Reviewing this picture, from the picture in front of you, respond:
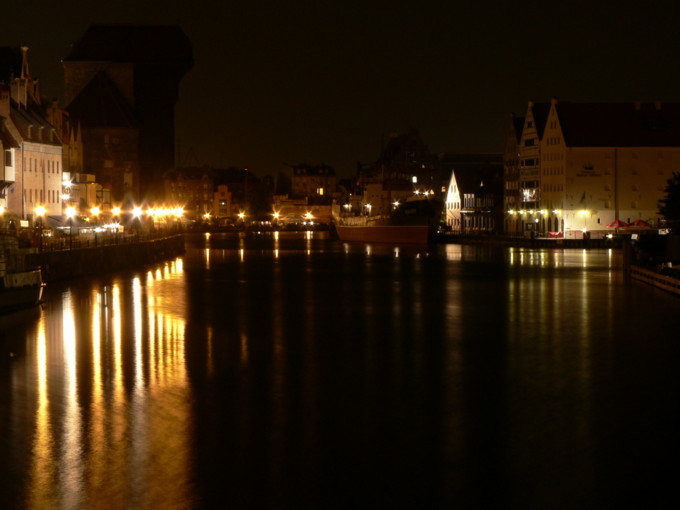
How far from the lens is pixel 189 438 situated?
1360cm

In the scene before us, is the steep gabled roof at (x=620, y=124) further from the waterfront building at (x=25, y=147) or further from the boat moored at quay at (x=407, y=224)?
the waterfront building at (x=25, y=147)

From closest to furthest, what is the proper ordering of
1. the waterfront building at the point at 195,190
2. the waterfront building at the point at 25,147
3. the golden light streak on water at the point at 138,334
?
the golden light streak on water at the point at 138,334 < the waterfront building at the point at 25,147 < the waterfront building at the point at 195,190

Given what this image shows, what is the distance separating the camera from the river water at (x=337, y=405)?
38.0 feet

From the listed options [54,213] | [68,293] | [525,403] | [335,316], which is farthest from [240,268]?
[525,403]

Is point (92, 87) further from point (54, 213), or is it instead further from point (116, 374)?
point (116, 374)

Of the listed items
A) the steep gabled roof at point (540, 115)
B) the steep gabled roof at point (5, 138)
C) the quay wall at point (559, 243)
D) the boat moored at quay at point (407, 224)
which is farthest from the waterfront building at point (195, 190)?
the steep gabled roof at point (5, 138)

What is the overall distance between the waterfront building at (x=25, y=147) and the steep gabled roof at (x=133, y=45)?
44.4 m

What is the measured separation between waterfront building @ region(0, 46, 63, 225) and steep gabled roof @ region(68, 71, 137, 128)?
1226 inches

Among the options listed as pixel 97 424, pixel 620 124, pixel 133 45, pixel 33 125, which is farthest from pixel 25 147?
pixel 133 45

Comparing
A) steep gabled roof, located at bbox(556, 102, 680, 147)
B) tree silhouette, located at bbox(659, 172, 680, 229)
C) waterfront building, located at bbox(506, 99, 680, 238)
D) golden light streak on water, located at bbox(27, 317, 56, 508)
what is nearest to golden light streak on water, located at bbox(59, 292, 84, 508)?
golden light streak on water, located at bbox(27, 317, 56, 508)

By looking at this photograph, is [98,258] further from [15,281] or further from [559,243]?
[559,243]

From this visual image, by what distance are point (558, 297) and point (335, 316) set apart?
1017 centimetres

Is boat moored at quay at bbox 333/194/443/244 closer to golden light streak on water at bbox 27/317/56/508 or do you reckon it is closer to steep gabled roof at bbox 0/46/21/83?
steep gabled roof at bbox 0/46/21/83

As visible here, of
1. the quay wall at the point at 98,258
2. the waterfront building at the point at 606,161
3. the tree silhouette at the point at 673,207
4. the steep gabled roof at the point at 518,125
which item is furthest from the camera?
the steep gabled roof at the point at 518,125
